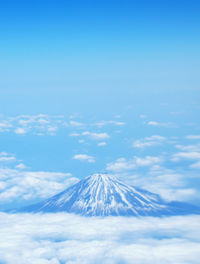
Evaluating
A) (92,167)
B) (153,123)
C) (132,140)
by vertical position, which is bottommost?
(92,167)

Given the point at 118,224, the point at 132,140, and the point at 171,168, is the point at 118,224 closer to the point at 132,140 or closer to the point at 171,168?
the point at 171,168

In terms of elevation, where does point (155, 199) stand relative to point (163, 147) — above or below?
below

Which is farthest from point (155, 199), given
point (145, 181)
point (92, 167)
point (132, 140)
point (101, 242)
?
point (132, 140)

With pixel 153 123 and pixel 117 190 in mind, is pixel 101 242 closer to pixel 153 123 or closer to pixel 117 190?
pixel 117 190

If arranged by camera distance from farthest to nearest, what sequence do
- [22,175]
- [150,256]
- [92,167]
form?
[92,167]
[22,175]
[150,256]

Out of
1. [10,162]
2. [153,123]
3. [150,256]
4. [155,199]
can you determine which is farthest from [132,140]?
[150,256]

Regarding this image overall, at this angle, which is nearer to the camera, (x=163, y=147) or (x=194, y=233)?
(x=194, y=233)

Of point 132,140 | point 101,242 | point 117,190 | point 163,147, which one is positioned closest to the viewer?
point 101,242
